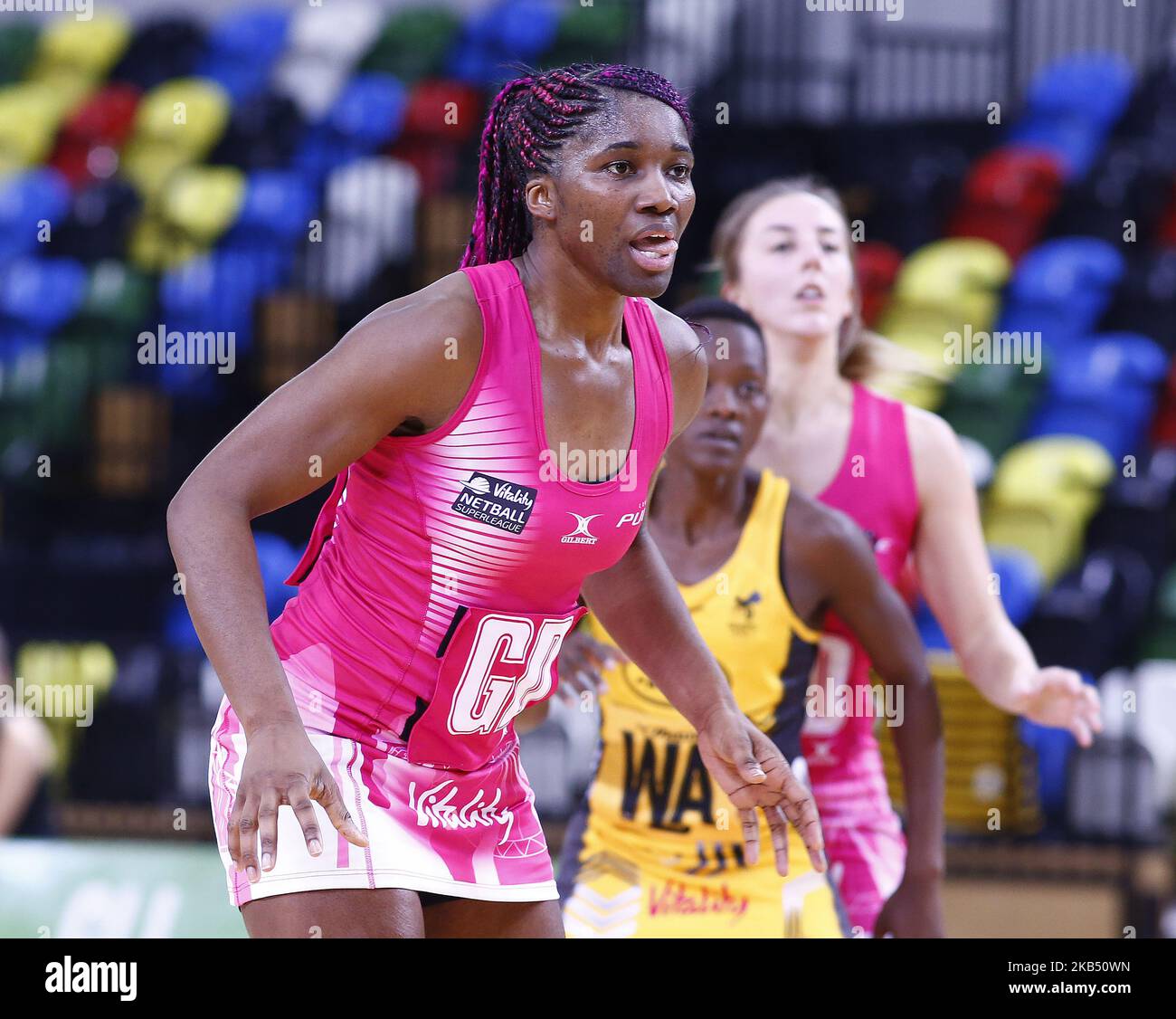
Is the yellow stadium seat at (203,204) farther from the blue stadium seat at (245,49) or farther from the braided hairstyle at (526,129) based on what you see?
the braided hairstyle at (526,129)

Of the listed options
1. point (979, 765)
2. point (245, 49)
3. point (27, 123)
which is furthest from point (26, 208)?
point (979, 765)

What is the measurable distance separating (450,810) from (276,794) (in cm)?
48

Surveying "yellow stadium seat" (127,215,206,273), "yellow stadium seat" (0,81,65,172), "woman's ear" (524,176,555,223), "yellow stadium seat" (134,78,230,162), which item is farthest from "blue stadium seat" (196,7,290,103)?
"woman's ear" (524,176,555,223)

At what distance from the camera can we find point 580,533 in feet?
8.20

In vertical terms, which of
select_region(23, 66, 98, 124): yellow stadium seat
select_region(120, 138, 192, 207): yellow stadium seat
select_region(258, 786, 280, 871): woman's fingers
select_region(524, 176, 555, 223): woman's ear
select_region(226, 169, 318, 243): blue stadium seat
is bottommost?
select_region(258, 786, 280, 871): woman's fingers

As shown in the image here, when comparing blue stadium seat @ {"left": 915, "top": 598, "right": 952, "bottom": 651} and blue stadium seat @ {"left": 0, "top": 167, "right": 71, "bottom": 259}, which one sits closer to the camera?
blue stadium seat @ {"left": 915, "top": 598, "right": 952, "bottom": 651}

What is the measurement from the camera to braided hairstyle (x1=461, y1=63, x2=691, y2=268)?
100 inches

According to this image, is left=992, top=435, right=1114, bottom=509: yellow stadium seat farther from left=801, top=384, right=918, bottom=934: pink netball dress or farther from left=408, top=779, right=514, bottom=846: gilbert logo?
left=408, top=779, right=514, bottom=846: gilbert logo

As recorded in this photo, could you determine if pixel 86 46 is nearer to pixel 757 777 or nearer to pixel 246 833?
pixel 757 777

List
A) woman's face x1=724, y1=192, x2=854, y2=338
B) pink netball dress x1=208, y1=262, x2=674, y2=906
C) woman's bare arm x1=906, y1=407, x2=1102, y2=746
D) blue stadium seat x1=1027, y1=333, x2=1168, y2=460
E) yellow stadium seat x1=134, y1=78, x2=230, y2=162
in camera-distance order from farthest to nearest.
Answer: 1. yellow stadium seat x1=134, y1=78, x2=230, y2=162
2. blue stadium seat x1=1027, y1=333, x2=1168, y2=460
3. woman's face x1=724, y1=192, x2=854, y2=338
4. woman's bare arm x1=906, y1=407, x2=1102, y2=746
5. pink netball dress x1=208, y1=262, x2=674, y2=906

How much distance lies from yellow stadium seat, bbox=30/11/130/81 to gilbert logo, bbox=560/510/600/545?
11.4 meters

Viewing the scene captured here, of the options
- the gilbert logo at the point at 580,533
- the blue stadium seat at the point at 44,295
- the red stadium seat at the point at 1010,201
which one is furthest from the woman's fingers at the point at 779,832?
the blue stadium seat at the point at 44,295

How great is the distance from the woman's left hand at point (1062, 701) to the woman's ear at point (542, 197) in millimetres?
1828

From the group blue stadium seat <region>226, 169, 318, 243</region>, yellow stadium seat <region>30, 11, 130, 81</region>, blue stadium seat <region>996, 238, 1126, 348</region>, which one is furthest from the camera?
yellow stadium seat <region>30, 11, 130, 81</region>
